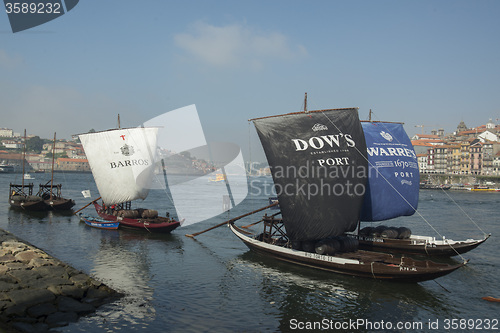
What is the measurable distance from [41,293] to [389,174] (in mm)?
27772

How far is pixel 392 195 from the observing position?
114 feet

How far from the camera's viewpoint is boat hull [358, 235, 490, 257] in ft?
100

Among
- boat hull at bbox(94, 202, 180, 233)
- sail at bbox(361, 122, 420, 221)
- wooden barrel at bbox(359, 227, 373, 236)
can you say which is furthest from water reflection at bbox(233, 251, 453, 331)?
boat hull at bbox(94, 202, 180, 233)

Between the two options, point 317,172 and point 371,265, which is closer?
point 371,265

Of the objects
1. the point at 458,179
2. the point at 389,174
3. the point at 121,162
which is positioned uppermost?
the point at 121,162

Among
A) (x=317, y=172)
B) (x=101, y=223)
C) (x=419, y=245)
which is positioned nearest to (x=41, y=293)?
(x=317, y=172)

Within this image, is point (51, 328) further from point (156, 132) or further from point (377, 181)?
point (156, 132)

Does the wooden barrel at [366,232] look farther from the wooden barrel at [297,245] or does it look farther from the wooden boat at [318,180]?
the wooden barrel at [297,245]

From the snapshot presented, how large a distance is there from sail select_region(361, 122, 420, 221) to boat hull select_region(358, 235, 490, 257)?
2022mm

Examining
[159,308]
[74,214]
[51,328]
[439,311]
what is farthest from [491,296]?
[74,214]

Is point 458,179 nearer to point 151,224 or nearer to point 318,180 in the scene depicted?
point 151,224

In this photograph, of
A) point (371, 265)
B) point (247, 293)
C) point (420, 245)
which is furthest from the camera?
point (420, 245)

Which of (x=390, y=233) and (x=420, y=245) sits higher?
(x=390, y=233)

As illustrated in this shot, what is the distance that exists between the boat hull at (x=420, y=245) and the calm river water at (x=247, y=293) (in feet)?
5.17
